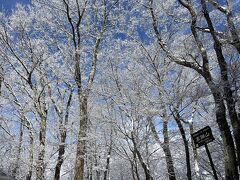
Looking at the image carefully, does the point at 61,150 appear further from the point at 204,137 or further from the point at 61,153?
the point at 204,137

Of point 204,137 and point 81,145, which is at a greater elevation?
point 81,145

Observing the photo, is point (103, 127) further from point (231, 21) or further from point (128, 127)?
point (231, 21)

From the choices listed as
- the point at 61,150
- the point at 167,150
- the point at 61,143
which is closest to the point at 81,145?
the point at 61,143

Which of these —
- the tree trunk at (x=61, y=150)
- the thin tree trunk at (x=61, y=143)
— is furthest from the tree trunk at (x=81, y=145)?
the tree trunk at (x=61, y=150)

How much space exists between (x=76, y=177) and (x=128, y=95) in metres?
5.02

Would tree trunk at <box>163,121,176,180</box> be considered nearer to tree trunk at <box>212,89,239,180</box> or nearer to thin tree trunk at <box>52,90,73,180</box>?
tree trunk at <box>212,89,239,180</box>

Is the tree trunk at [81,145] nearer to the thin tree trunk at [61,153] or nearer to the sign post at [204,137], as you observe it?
the thin tree trunk at [61,153]

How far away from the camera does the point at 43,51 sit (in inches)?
503

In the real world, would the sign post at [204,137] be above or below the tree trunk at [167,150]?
below

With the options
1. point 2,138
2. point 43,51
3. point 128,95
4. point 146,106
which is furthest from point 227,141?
point 2,138

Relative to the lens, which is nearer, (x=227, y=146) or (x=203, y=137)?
(x=203, y=137)

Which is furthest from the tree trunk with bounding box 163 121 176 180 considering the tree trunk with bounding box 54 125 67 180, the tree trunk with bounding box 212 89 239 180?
the tree trunk with bounding box 54 125 67 180

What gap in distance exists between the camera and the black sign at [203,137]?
614 cm

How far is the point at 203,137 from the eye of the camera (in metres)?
6.23
